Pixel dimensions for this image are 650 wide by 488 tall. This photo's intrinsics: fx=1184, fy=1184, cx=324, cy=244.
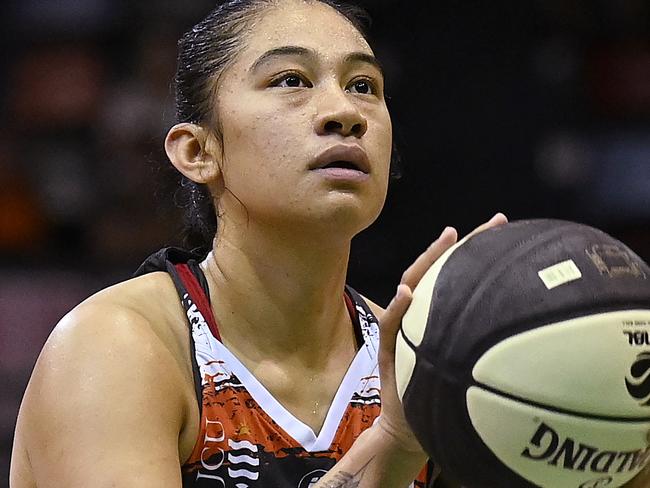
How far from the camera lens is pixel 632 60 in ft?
24.1

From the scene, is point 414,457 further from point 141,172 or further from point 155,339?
point 141,172

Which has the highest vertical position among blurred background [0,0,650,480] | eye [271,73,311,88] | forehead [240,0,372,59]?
forehead [240,0,372,59]

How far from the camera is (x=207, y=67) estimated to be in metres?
3.11

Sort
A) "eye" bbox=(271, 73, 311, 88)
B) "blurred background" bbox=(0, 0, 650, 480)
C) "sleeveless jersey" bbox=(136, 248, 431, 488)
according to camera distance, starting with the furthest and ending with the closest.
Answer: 1. "blurred background" bbox=(0, 0, 650, 480)
2. "eye" bbox=(271, 73, 311, 88)
3. "sleeveless jersey" bbox=(136, 248, 431, 488)

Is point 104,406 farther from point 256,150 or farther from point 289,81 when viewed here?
point 289,81

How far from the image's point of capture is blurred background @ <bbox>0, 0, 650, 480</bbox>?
6270 millimetres

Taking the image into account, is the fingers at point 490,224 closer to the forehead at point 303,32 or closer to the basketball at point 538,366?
the basketball at point 538,366

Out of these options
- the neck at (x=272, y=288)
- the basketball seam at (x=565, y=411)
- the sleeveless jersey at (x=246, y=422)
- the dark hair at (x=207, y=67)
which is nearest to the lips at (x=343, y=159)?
the neck at (x=272, y=288)

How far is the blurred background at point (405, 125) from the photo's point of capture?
6.27 meters

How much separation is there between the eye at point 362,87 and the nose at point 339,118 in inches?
6.2

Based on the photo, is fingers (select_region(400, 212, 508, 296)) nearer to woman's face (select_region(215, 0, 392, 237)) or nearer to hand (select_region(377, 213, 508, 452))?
hand (select_region(377, 213, 508, 452))

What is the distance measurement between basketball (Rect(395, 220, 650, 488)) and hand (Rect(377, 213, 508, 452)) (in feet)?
0.34

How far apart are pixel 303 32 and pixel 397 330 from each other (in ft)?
3.13

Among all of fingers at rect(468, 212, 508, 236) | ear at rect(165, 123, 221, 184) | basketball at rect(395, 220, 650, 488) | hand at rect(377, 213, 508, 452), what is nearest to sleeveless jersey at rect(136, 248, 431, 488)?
ear at rect(165, 123, 221, 184)
